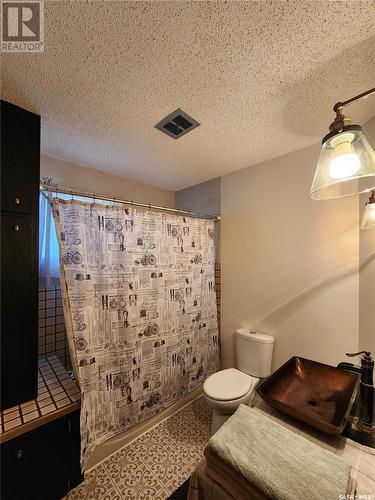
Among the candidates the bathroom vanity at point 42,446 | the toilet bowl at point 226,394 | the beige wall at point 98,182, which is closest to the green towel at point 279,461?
the toilet bowl at point 226,394

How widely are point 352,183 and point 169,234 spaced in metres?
1.33

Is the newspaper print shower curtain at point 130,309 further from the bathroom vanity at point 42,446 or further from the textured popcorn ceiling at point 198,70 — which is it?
the textured popcorn ceiling at point 198,70

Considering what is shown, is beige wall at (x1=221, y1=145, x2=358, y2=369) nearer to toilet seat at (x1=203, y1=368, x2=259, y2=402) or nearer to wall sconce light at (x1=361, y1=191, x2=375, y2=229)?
wall sconce light at (x1=361, y1=191, x2=375, y2=229)

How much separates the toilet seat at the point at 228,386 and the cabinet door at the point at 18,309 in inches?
47.1

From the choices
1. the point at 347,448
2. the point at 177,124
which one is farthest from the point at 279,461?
the point at 177,124

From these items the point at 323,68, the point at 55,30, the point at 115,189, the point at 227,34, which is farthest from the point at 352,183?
the point at 115,189

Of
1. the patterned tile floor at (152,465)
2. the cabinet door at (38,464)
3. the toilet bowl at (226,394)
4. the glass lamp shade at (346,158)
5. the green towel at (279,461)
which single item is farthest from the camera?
the toilet bowl at (226,394)

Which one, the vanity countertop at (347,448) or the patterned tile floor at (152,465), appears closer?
the vanity countertop at (347,448)

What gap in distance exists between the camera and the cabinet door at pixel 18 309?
3.75 feet

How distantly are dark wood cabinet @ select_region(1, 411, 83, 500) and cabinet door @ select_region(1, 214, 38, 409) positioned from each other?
23 centimetres

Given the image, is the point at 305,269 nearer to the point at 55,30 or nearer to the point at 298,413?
the point at 298,413

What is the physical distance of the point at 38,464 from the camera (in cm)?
113

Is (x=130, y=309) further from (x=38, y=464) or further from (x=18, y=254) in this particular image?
(x=38, y=464)

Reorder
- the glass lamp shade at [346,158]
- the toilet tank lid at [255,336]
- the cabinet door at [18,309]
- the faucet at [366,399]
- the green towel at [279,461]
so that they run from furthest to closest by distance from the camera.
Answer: the toilet tank lid at [255,336], the cabinet door at [18,309], the faucet at [366,399], the glass lamp shade at [346,158], the green towel at [279,461]
